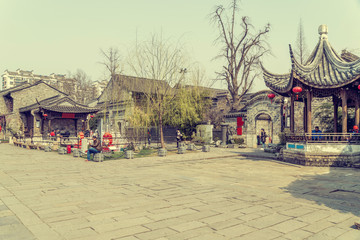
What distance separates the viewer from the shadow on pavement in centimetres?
525

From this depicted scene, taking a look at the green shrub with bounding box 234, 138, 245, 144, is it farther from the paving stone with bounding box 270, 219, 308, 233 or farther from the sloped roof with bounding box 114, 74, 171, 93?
the paving stone with bounding box 270, 219, 308, 233

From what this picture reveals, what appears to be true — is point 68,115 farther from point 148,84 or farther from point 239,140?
point 239,140

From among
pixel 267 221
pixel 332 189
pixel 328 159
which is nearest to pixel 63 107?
pixel 328 159

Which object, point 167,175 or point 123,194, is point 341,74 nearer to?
point 167,175

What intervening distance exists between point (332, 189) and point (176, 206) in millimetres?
4054

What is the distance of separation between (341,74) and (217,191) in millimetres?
7904

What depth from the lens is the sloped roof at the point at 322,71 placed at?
10625mm

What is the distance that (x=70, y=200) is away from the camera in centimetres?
538

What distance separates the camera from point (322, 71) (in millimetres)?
11461

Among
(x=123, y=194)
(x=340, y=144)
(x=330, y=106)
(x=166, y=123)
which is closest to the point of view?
(x=123, y=194)

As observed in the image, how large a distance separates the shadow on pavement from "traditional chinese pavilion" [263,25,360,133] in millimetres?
3254

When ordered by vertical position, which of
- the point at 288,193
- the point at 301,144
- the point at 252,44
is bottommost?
the point at 288,193

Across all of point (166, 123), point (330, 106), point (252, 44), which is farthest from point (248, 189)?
point (252, 44)

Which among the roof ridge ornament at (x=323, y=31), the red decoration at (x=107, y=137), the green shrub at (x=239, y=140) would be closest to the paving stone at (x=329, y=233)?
the roof ridge ornament at (x=323, y=31)
